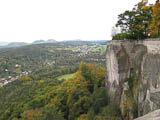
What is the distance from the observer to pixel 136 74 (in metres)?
14.9

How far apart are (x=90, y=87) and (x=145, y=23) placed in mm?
21860

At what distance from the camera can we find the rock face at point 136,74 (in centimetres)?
1139

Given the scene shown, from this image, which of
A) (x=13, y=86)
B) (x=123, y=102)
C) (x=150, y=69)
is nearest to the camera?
(x=150, y=69)

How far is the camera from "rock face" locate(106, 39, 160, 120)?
11.4 metres

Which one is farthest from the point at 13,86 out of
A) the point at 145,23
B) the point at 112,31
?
the point at 145,23

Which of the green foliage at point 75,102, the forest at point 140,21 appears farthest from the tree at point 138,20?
the green foliage at point 75,102

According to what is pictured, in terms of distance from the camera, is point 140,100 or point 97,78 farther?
point 97,78

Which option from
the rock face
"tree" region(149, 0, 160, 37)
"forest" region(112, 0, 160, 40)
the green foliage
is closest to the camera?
the rock face

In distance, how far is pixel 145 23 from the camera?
15680mm

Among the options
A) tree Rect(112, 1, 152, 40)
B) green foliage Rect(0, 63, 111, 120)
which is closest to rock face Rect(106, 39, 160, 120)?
tree Rect(112, 1, 152, 40)

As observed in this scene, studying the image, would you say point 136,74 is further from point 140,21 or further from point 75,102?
point 75,102

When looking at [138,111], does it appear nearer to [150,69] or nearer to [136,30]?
[150,69]

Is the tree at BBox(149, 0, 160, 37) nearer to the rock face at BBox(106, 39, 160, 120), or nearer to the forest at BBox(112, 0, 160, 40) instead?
the forest at BBox(112, 0, 160, 40)

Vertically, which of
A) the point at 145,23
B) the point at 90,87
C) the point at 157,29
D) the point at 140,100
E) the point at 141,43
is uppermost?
the point at 145,23
